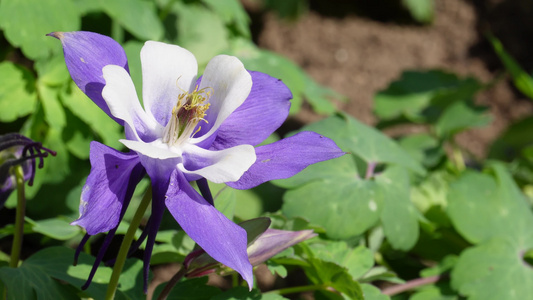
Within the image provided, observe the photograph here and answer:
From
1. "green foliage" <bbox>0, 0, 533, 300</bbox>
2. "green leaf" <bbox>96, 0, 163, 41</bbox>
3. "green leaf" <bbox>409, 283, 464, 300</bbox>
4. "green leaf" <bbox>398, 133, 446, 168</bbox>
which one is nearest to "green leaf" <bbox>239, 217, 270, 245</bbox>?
"green foliage" <bbox>0, 0, 533, 300</bbox>

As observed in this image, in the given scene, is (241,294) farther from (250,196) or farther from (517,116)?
(517,116)

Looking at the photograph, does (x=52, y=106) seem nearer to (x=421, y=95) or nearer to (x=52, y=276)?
(x=52, y=276)

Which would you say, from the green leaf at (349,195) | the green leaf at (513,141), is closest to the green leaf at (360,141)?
the green leaf at (349,195)

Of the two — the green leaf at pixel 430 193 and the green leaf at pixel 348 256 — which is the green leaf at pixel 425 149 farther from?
the green leaf at pixel 348 256

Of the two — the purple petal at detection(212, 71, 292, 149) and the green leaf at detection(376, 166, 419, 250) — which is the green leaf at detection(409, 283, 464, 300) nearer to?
the green leaf at detection(376, 166, 419, 250)

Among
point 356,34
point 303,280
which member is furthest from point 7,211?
point 356,34

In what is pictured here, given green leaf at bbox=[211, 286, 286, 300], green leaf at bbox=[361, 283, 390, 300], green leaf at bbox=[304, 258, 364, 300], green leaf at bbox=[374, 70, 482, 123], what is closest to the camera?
green leaf at bbox=[211, 286, 286, 300]
